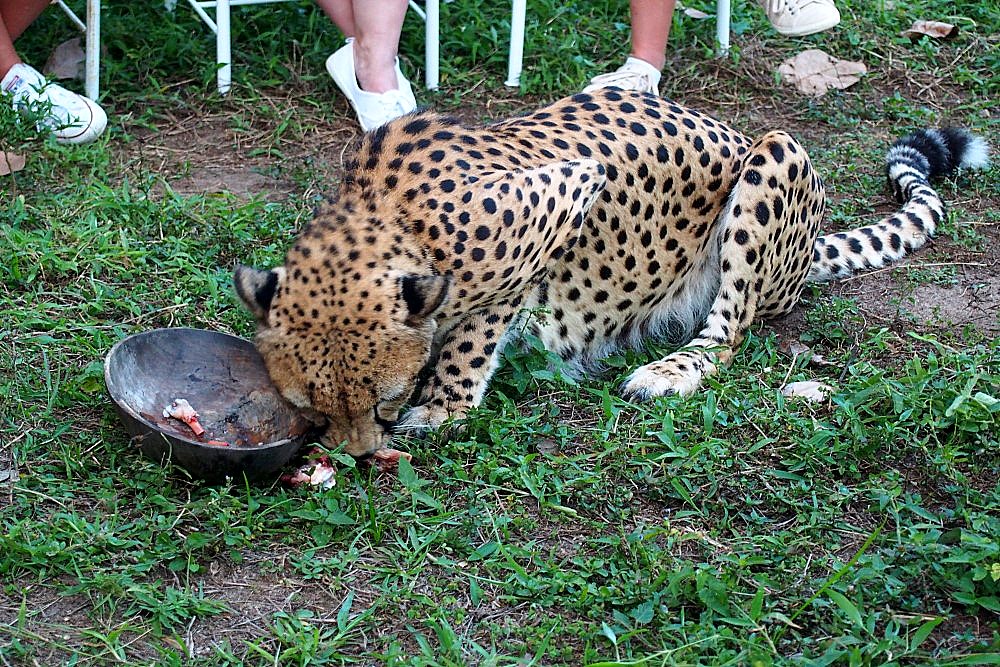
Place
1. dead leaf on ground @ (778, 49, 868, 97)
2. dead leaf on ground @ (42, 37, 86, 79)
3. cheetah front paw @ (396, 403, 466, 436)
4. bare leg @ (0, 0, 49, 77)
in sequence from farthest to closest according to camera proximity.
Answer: dead leaf on ground @ (778, 49, 868, 97) < dead leaf on ground @ (42, 37, 86, 79) < bare leg @ (0, 0, 49, 77) < cheetah front paw @ (396, 403, 466, 436)

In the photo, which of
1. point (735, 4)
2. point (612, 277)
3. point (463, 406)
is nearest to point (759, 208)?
point (612, 277)

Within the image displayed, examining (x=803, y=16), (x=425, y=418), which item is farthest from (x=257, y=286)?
(x=803, y=16)

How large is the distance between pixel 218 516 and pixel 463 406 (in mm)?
1118

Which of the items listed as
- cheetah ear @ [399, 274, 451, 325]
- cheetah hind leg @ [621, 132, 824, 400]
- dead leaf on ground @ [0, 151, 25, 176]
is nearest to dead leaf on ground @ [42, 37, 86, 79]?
dead leaf on ground @ [0, 151, 25, 176]

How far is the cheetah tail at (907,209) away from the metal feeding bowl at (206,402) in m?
2.78

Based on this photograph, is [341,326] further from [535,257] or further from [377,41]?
[377,41]

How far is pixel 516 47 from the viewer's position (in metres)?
7.28

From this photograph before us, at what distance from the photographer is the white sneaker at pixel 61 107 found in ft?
20.5

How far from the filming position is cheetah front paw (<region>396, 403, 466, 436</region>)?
4.39m

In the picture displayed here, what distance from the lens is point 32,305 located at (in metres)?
4.95

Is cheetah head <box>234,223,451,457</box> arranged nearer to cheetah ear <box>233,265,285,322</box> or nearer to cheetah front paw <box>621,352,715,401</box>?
cheetah ear <box>233,265,285,322</box>

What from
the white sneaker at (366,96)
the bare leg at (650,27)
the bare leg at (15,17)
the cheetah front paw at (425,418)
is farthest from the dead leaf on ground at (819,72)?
the bare leg at (15,17)

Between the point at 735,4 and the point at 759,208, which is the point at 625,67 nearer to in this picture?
the point at 735,4

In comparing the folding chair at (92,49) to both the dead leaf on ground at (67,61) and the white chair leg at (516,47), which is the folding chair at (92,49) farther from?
the white chair leg at (516,47)
